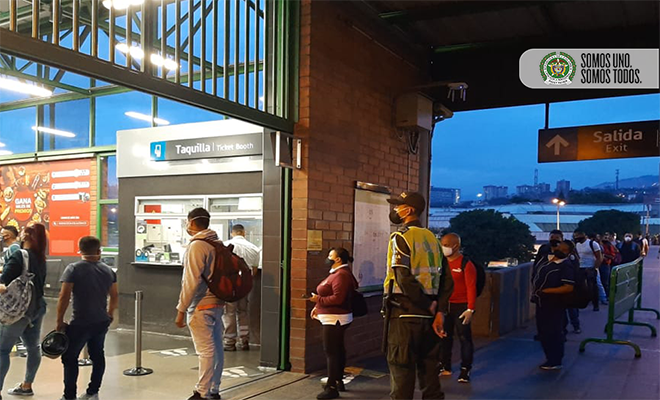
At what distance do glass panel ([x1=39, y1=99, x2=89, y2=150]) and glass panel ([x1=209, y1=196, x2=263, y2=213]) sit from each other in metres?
4.43

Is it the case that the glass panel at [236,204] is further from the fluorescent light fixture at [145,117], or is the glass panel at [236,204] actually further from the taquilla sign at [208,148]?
the fluorescent light fixture at [145,117]

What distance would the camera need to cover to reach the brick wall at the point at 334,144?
625 cm

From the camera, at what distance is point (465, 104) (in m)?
9.05

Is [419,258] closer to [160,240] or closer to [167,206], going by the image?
[167,206]

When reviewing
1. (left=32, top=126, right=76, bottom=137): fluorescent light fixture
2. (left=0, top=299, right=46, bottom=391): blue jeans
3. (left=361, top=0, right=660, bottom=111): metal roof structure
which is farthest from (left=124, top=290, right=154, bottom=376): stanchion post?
(left=32, top=126, right=76, bottom=137): fluorescent light fixture

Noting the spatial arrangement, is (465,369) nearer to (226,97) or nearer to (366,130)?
(366,130)

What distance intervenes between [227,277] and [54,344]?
1503mm

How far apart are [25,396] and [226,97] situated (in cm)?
335

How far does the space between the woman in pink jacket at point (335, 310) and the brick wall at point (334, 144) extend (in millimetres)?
861

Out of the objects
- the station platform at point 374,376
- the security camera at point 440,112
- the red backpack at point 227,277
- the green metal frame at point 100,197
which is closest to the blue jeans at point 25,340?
the station platform at point 374,376

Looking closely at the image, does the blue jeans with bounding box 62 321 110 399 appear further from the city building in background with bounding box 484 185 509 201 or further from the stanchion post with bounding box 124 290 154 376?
the city building in background with bounding box 484 185 509 201

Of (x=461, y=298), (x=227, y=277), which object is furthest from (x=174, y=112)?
(x=461, y=298)

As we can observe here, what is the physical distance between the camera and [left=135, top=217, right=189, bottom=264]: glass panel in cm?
841

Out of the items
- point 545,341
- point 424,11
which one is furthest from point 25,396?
point 424,11
